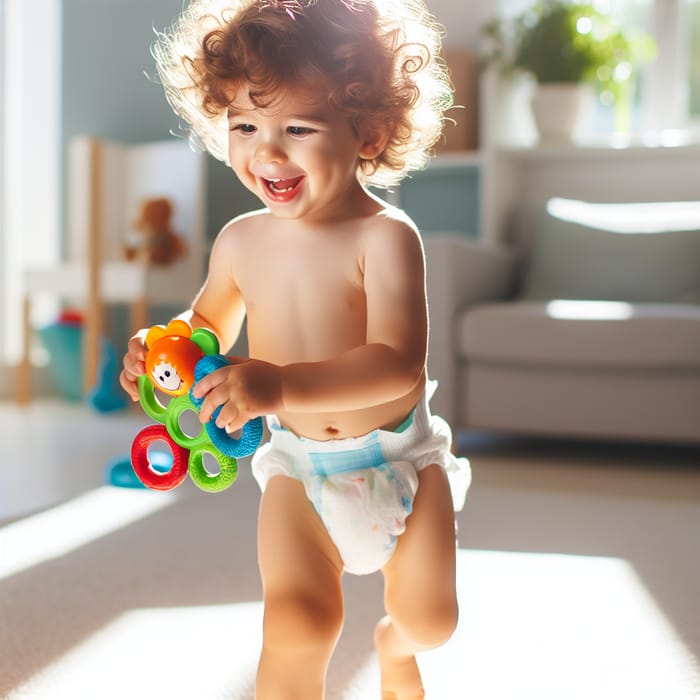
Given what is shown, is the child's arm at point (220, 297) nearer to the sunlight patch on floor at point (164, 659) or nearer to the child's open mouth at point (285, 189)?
the child's open mouth at point (285, 189)

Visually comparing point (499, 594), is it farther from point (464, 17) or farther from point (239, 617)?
point (464, 17)

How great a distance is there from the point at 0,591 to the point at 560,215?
2097 millimetres

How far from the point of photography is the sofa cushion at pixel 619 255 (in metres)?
2.61

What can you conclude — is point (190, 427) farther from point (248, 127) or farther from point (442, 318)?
point (248, 127)

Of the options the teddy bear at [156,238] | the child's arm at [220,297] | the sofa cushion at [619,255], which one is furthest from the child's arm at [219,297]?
the teddy bear at [156,238]

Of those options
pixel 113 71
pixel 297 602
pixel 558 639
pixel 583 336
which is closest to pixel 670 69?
pixel 583 336

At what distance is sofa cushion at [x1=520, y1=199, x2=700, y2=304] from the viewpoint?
261cm

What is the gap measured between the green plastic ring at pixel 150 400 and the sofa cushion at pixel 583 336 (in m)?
1.61

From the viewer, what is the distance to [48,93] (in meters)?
4.07

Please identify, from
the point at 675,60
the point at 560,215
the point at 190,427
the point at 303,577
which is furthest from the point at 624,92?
the point at 303,577

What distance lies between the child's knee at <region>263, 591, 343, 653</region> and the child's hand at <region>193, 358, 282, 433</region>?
0.49 feet

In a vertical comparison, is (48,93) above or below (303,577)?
above

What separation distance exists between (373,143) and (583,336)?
157 centimetres

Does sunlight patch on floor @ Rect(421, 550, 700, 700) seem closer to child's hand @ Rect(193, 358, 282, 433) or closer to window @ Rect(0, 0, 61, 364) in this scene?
child's hand @ Rect(193, 358, 282, 433)
